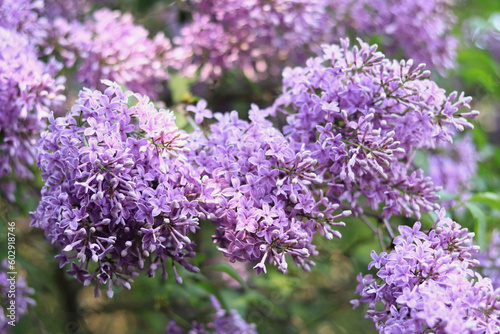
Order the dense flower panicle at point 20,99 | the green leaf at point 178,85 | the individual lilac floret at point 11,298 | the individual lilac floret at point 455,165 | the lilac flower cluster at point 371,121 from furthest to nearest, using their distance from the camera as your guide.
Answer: the individual lilac floret at point 455,165 → the green leaf at point 178,85 → the individual lilac floret at point 11,298 → the dense flower panicle at point 20,99 → the lilac flower cluster at point 371,121

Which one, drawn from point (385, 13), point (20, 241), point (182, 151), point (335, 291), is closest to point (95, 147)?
point (182, 151)

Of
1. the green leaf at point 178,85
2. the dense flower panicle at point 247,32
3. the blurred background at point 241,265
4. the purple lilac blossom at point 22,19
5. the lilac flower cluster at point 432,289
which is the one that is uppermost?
the purple lilac blossom at point 22,19

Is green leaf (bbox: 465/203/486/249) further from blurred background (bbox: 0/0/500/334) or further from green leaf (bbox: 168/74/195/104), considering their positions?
green leaf (bbox: 168/74/195/104)

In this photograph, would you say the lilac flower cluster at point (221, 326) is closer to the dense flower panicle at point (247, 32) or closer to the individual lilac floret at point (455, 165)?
the dense flower panicle at point (247, 32)

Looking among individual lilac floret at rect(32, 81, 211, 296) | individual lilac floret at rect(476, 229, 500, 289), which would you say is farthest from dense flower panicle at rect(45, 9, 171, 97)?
individual lilac floret at rect(476, 229, 500, 289)

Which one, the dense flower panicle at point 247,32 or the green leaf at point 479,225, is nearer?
the green leaf at point 479,225

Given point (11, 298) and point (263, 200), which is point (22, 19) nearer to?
point (11, 298)

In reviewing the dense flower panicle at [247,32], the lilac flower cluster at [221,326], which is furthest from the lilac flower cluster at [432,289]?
the dense flower panicle at [247,32]

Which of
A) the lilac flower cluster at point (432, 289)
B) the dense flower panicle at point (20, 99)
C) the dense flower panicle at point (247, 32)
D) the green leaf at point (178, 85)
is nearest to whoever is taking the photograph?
the lilac flower cluster at point (432, 289)
